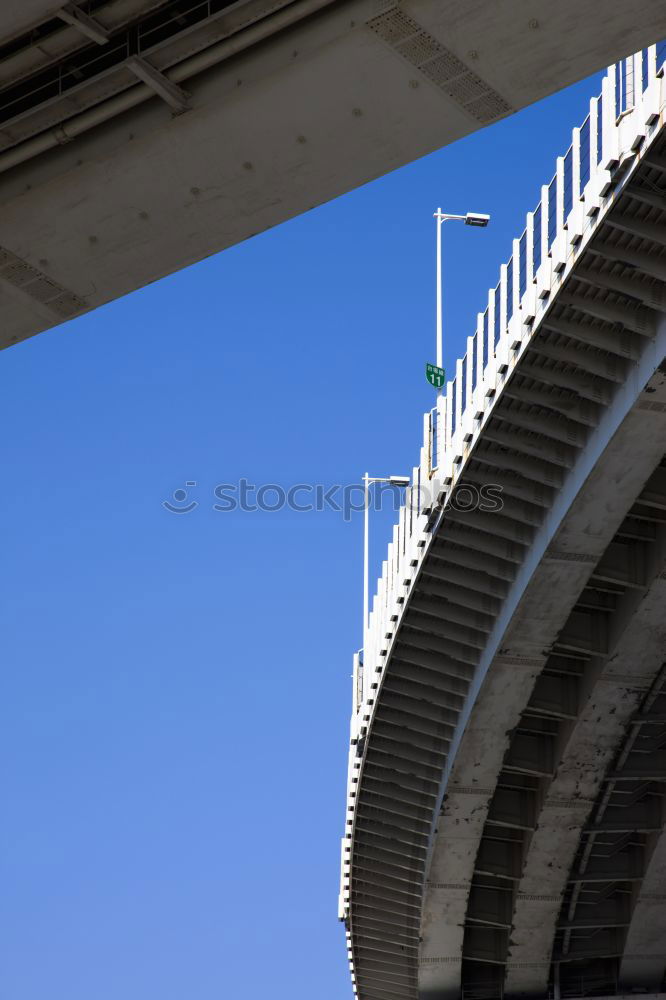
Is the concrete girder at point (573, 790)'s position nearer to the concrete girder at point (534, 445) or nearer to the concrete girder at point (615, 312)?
the concrete girder at point (534, 445)

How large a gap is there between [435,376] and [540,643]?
649 cm

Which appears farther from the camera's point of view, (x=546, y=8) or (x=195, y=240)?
(x=195, y=240)

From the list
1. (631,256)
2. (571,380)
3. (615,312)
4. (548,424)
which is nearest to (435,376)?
(548,424)

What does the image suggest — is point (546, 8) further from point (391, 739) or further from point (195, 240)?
point (391, 739)

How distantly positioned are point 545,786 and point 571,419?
1324 centimetres

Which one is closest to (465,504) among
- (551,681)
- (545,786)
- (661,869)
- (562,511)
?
(562,511)

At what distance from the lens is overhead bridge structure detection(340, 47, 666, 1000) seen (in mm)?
22391

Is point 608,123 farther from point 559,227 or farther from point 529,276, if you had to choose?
point 529,276

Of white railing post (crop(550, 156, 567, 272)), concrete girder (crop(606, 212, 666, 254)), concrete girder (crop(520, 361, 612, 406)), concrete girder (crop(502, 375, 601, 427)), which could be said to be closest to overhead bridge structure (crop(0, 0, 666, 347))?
concrete girder (crop(606, 212, 666, 254))

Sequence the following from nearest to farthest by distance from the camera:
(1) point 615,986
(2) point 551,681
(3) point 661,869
Answer: (2) point 551,681, (3) point 661,869, (1) point 615,986

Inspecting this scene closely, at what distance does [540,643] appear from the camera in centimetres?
3003

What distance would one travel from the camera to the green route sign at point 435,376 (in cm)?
3216

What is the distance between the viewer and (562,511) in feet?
86.3

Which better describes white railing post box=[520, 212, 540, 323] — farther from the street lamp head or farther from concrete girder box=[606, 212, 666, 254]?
the street lamp head
